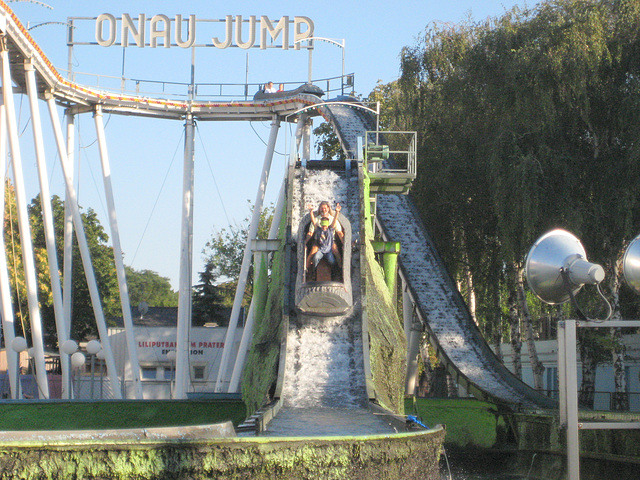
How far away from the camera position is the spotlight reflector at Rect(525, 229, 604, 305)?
10539mm

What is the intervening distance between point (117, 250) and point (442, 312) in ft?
31.0

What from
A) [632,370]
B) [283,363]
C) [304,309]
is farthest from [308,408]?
[632,370]

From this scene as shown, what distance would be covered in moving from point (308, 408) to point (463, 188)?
1457 centimetres

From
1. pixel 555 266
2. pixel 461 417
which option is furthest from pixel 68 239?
pixel 555 266

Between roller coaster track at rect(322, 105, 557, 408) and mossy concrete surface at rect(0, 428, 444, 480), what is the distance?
10.5 meters

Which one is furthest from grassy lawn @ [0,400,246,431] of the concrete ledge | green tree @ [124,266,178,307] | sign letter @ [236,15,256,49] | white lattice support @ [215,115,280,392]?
green tree @ [124,266,178,307]

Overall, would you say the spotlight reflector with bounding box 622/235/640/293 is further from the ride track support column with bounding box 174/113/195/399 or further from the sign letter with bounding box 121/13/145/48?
the sign letter with bounding box 121/13/145/48

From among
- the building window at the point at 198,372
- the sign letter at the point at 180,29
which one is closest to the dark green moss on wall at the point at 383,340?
the sign letter at the point at 180,29

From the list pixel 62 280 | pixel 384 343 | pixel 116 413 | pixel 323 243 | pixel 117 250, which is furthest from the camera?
pixel 62 280

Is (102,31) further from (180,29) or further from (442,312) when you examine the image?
(442,312)

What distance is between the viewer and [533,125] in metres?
22.5

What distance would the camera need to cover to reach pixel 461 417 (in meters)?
19.6

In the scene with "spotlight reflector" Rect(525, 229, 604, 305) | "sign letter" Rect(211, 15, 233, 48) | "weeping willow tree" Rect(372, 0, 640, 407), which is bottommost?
"spotlight reflector" Rect(525, 229, 604, 305)

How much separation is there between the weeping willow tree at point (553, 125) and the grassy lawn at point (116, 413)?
29.8 feet
